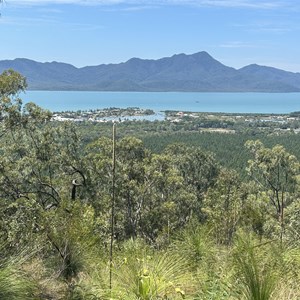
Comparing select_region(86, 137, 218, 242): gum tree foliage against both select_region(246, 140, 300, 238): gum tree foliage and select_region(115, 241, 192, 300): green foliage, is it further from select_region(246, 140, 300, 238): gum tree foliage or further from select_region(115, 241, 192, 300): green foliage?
select_region(115, 241, 192, 300): green foliage

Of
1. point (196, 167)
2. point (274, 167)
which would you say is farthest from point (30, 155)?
point (196, 167)

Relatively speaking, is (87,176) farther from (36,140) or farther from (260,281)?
(260,281)

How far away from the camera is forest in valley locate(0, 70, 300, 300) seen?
2281 mm

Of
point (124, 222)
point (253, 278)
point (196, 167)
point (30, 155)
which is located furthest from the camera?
point (196, 167)

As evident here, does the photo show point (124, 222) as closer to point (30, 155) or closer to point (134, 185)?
point (134, 185)

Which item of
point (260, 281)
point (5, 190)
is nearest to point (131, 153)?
point (5, 190)

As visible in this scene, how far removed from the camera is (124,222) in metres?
12.4

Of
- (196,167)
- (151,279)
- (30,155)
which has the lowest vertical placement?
(196,167)

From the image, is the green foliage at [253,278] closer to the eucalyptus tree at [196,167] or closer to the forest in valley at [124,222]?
the forest in valley at [124,222]

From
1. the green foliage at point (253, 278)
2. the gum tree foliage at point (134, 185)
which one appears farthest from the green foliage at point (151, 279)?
the gum tree foliage at point (134, 185)

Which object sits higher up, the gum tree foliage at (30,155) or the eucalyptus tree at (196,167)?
the gum tree foliage at (30,155)

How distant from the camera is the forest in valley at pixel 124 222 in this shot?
2.28 metres

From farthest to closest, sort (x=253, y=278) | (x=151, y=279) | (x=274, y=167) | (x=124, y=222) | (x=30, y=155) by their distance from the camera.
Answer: (x=274, y=167), (x=124, y=222), (x=30, y=155), (x=151, y=279), (x=253, y=278)

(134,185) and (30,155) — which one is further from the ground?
(30,155)
